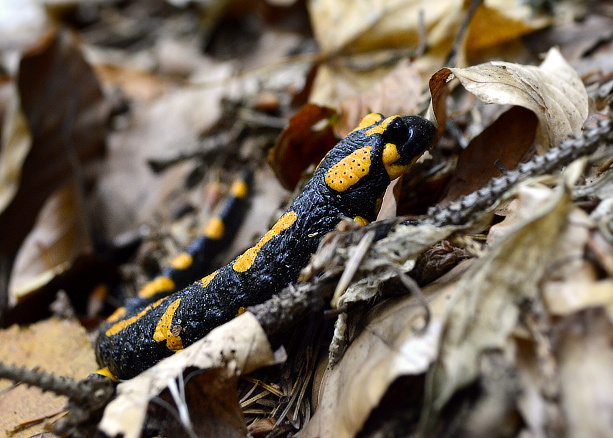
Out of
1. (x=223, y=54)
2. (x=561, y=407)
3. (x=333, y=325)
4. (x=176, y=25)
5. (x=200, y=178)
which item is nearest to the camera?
(x=561, y=407)

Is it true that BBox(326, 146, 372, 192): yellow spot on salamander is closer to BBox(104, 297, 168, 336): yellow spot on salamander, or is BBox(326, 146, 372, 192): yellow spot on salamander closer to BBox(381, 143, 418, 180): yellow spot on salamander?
BBox(381, 143, 418, 180): yellow spot on salamander

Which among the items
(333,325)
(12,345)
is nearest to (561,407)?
(333,325)

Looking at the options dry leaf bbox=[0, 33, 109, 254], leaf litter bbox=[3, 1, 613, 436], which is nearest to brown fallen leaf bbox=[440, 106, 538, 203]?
leaf litter bbox=[3, 1, 613, 436]

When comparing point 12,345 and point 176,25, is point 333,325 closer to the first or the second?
point 12,345

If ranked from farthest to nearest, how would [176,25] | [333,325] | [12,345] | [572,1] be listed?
1. [176,25]
2. [572,1]
3. [12,345]
4. [333,325]

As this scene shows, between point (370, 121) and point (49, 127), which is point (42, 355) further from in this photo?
point (370, 121)

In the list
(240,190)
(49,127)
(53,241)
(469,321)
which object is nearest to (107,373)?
(240,190)

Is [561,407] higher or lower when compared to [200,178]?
higher
